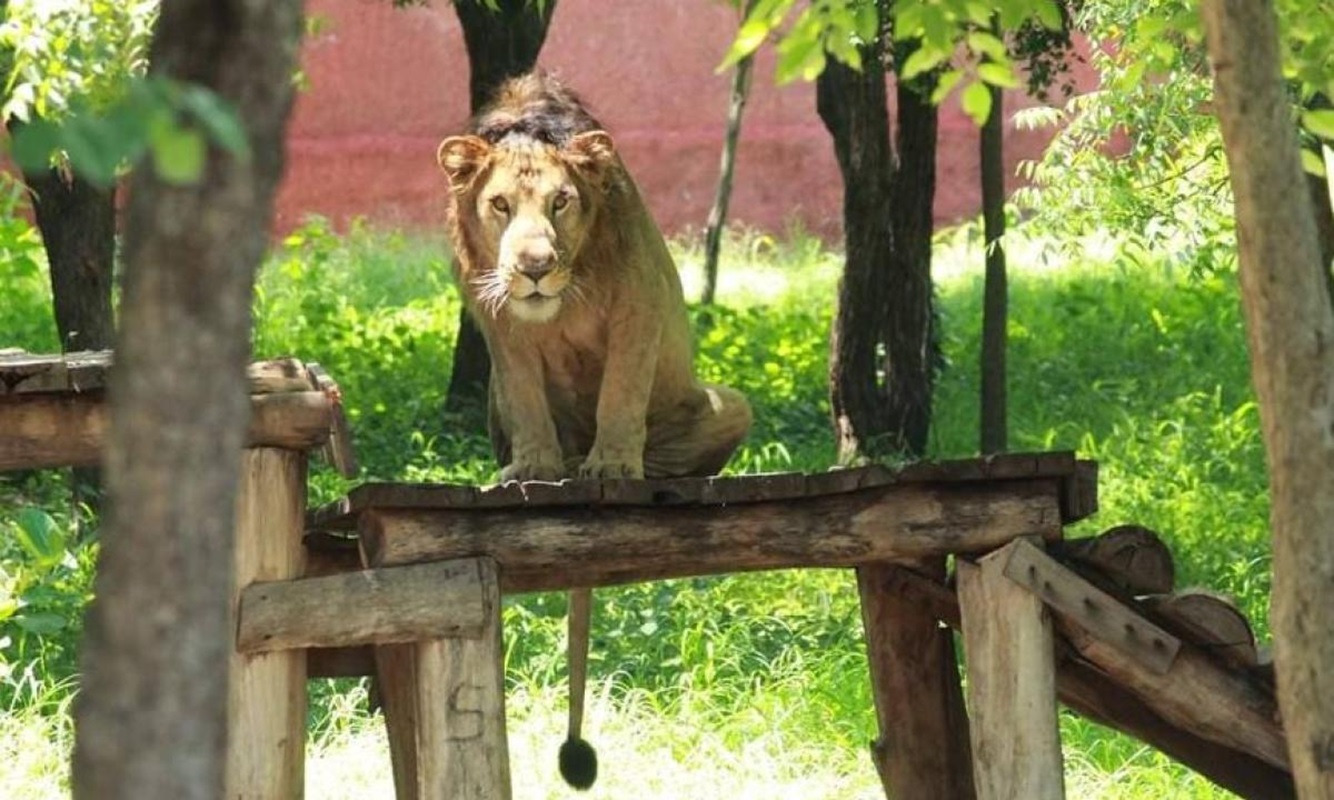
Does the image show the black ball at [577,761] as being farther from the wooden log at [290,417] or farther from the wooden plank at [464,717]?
the wooden log at [290,417]

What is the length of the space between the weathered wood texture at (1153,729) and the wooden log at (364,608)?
150 cm

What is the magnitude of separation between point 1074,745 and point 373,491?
3.39 metres

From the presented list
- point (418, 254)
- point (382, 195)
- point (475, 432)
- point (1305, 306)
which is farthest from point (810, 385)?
point (1305, 306)

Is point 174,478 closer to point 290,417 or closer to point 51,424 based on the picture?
point 290,417

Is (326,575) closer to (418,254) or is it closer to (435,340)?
(435,340)

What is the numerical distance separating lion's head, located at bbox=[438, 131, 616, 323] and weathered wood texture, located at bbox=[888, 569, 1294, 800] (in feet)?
4.26

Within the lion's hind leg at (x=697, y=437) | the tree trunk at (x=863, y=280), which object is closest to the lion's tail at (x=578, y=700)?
the lion's hind leg at (x=697, y=437)

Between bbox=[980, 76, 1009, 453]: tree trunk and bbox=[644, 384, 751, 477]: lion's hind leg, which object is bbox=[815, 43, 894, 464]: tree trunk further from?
bbox=[644, 384, 751, 477]: lion's hind leg

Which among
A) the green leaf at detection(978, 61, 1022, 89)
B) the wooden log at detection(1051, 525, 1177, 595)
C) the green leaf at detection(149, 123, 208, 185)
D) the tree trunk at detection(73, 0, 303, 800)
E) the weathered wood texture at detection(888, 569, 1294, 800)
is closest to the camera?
the green leaf at detection(149, 123, 208, 185)

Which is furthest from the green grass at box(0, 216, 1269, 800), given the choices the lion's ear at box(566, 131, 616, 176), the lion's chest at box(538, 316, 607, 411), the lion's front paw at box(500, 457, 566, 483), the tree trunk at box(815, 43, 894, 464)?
the lion's ear at box(566, 131, 616, 176)

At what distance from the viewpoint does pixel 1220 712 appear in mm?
5496

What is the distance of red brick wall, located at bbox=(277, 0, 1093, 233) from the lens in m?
15.8

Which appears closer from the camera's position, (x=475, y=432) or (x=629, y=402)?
(x=629, y=402)

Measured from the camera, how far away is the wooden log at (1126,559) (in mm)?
5543
